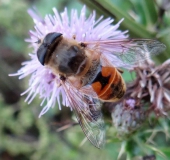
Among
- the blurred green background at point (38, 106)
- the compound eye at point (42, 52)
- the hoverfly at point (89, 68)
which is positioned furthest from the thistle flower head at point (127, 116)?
the compound eye at point (42, 52)

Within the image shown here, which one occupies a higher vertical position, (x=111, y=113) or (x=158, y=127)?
(x=111, y=113)

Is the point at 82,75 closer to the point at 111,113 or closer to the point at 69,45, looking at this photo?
the point at 69,45

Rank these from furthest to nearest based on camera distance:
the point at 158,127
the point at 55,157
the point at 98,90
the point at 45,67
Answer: the point at 55,157 → the point at 158,127 → the point at 45,67 → the point at 98,90

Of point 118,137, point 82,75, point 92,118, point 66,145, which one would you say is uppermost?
point 82,75

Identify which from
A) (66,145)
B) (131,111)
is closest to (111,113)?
(131,111)

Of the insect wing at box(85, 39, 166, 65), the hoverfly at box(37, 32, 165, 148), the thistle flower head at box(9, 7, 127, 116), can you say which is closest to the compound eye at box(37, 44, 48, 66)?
the hoverfly at box(37, 32, 165, 148)

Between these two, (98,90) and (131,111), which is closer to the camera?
(98,90)
